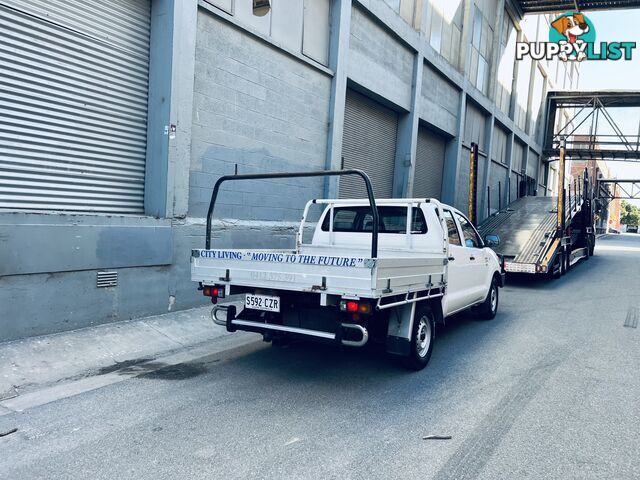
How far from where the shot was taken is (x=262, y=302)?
5.11 meters

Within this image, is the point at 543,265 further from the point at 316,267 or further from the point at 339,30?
the point at 316,267

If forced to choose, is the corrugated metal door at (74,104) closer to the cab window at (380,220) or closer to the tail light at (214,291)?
the tail light at (214,291)

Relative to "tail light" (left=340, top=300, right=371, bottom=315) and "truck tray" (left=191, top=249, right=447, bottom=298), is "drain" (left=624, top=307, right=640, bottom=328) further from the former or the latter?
→ "tail light" (left=340, top=300, right=371, bottom=315)

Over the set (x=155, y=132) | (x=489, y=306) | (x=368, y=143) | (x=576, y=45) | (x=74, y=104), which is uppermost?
(x=576, y=45)

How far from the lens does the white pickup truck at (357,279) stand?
14.9 feet

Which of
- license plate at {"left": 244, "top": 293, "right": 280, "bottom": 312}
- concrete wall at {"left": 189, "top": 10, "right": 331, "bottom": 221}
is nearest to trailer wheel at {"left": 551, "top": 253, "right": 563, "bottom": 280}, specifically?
concrete wall at {"left": 189, "top": 10, "right": 331, "bottom": 221}

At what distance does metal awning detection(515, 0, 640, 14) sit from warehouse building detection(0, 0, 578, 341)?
14.6 m

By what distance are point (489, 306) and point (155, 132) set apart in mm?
5810

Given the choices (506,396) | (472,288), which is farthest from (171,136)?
(506,396)

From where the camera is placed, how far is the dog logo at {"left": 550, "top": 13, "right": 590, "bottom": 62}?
1004 inches

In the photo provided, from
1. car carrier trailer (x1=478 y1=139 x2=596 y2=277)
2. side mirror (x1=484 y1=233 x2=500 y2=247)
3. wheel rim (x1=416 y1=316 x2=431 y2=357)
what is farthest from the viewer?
car carrier trailer (x1=478 y1=139 x2=596 y2=277)

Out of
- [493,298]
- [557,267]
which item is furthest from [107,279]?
[557,267]

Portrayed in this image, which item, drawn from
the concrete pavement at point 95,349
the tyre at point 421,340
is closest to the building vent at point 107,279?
the concrete pavement at point 95,349

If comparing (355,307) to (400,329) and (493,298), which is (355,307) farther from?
(493,298)
